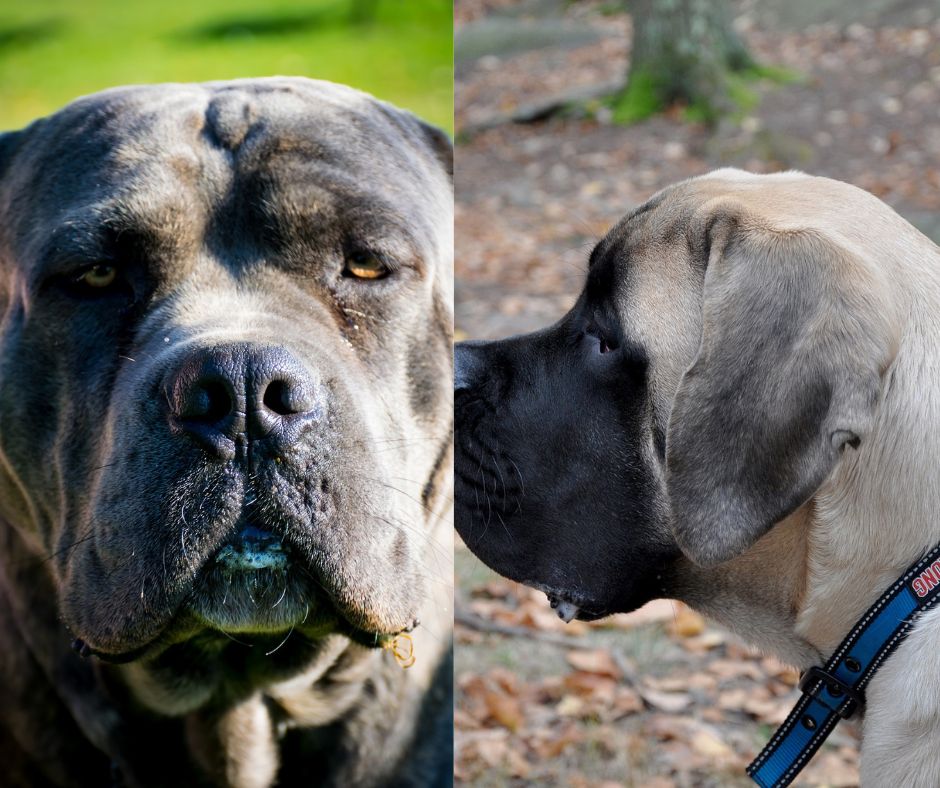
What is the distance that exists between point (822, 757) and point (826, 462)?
5.60 ft

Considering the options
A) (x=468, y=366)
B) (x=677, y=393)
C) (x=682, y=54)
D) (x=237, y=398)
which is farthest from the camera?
(x=682, y=54)

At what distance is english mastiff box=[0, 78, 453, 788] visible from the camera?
5.76 ft

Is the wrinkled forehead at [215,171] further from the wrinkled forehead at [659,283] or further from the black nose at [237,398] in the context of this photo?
the wrinkled forehead at [659,283]

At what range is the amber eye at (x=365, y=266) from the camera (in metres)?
2.00

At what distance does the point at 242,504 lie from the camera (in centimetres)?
173

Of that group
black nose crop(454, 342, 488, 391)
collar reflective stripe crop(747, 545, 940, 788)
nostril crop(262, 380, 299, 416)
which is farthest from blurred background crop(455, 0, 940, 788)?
nostril crop(262, 380, 299, 416)

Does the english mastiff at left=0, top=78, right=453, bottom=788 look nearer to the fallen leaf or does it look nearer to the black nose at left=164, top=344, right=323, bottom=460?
the black nose at left=164, top=344, right=323, bottom=460

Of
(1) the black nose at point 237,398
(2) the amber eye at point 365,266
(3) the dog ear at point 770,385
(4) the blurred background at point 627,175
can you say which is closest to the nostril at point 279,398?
(1) the black nose at point 237,398

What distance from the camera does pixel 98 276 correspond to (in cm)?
190

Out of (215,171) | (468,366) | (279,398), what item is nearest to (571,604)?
(468,366)

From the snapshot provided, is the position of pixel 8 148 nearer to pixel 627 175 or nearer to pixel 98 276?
pixel 98 276

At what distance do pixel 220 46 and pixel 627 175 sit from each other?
20.9 ft

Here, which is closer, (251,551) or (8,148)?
(251,551)

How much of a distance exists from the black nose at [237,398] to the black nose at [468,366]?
0.70m
